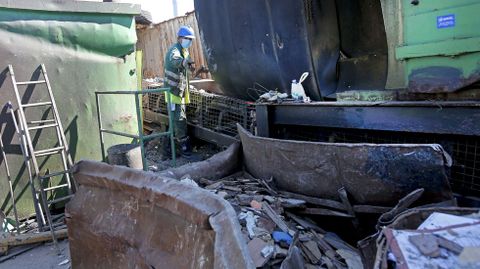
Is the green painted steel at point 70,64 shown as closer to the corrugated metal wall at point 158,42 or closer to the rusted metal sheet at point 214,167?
the rusted metal sheet at point 214,167

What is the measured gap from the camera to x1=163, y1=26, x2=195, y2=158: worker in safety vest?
21.2 ft

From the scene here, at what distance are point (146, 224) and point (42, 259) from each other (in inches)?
95.1

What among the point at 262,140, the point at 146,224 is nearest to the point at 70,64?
the point at 262,140

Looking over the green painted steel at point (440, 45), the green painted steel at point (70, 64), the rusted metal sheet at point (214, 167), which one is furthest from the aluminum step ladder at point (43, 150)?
the green painted steel at point (440, 45)

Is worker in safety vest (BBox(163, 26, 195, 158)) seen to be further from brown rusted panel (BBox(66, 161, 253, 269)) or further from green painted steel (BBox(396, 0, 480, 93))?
brown rusted panel (BBox(66, 161, 253, 269))

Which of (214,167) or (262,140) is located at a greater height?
(262,140)

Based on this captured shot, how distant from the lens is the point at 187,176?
3.78m

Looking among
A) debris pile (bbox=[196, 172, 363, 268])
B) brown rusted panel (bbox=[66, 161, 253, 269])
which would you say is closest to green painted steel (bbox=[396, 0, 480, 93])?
debris pile (bbox=[196, 172, 363, 268])

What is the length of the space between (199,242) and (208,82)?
581cm

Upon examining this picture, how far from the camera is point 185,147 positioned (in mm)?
6648

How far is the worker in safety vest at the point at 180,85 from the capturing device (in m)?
6.47

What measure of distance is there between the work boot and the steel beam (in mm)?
2467

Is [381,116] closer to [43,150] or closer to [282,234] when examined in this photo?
[282,234]

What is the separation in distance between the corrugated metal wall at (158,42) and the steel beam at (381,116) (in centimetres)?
592
